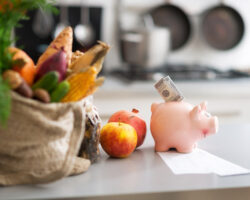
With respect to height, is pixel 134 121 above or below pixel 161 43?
below

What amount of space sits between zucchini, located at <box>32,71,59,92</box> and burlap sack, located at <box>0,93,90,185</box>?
0.12 feet

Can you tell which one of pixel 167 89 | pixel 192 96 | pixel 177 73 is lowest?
pixel 192 96

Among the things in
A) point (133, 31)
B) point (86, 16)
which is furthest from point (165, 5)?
point (86, 16)

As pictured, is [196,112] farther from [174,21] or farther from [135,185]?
[174,21]

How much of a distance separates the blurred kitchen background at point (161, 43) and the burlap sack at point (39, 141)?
51.7 inches

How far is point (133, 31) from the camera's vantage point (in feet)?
8.25

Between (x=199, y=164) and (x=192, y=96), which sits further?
(x=192, y=96)

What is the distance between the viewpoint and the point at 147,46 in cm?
239

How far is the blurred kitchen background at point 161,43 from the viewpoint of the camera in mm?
2240

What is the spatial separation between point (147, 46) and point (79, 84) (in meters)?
1.60

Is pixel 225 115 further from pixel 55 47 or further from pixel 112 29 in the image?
pixel 55 47

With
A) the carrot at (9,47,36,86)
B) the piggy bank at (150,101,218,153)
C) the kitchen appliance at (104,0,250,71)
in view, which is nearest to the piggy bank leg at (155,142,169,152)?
the piggy bank at (150,101,218,153)

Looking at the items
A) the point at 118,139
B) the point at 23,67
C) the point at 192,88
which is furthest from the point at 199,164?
the point at 192,88

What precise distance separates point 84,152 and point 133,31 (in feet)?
5.49
